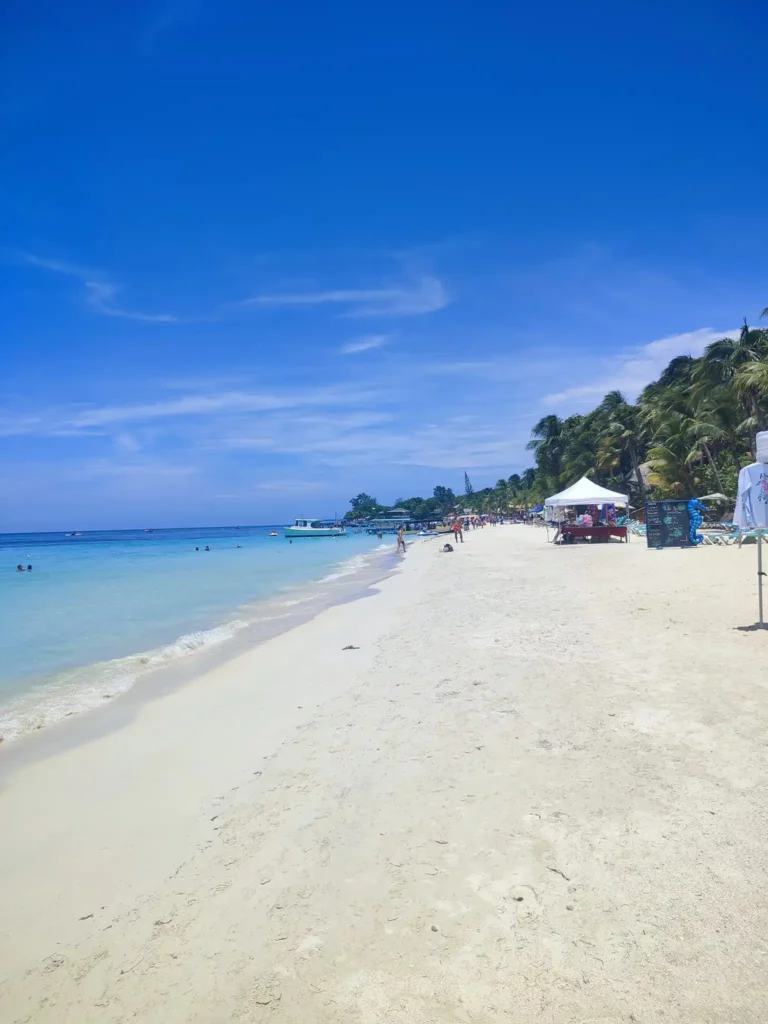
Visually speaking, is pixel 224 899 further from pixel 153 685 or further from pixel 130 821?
pixel 153 685

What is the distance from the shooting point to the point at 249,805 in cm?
412

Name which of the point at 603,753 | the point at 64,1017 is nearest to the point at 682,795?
the point at 603,753

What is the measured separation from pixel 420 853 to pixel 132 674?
288 inches

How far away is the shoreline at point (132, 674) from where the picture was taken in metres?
6.96

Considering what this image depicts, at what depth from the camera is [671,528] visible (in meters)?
18.6

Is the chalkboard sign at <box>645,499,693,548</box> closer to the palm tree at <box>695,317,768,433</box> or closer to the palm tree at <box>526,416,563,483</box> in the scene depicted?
the palm tree at <box>695,317,768,433</box>

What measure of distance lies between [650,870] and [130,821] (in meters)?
3.38

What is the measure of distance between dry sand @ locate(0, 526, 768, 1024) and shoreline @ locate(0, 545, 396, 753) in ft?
3.58

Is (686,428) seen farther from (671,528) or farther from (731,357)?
(671,528)

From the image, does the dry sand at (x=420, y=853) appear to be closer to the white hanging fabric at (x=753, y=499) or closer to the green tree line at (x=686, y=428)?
the white hanging fabric at (x=753, y=499)

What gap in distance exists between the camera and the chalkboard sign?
18547mm

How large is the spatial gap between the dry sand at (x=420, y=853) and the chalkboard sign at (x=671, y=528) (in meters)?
12.8

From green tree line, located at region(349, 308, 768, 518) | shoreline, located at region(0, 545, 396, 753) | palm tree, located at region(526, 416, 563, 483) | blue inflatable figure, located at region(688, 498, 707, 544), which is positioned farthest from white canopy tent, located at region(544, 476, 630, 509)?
palm tree, located at region(526, 416, 563, 483)

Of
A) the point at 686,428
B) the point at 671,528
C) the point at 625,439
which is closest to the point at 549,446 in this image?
the point at 625,439
